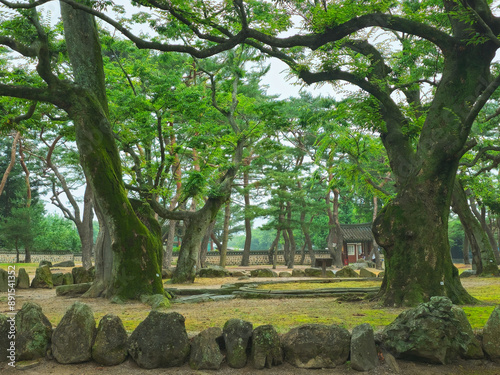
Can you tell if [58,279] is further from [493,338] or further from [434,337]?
[493,338]

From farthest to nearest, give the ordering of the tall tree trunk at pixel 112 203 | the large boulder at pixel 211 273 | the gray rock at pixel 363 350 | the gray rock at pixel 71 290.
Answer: the large boulder at pixel 211 273
the gray rock at pixel 71 290
the tall tree trunk at pixel 112 203
the gray rock at pixel 363 350

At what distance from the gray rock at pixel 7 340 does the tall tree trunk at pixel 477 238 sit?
593 inches

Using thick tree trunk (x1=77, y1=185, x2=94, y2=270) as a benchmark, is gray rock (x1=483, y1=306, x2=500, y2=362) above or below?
below

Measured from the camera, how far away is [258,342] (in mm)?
3963

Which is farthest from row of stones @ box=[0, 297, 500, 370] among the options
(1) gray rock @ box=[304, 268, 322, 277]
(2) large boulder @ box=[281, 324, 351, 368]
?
(1) gray rock @ box=[304, 268, 322, 277]

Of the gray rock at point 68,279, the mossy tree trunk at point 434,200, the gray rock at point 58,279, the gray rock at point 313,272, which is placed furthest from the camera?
the gray rock at point 313,272

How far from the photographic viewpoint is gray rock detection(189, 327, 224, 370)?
12.9ft

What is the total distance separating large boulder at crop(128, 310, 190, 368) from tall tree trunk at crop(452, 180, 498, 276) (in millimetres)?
13952

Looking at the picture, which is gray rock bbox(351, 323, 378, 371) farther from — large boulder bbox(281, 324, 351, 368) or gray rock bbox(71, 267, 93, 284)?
gray rock bbox(71, 267, 93, 284)

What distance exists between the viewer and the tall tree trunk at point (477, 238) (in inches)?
597

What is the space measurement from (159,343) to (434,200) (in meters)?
5.22

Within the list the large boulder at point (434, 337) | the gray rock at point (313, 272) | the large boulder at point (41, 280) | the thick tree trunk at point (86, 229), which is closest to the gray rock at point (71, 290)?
the large boulder at point (41, 280)

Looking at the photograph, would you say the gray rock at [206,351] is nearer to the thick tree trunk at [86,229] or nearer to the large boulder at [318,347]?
the large boulder at [318,347]

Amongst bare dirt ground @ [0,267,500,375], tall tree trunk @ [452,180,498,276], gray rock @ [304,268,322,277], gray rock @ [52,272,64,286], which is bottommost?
gray rock @ [304,268,322,277]
